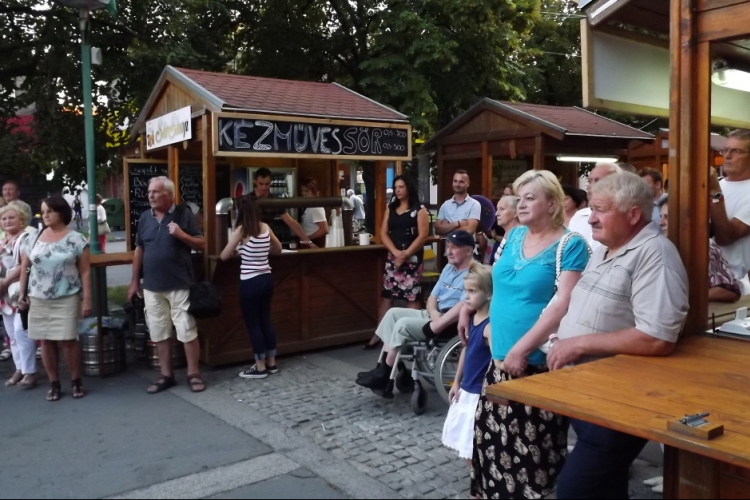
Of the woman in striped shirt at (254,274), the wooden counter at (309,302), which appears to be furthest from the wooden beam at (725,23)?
the wooden counter at (309,302)

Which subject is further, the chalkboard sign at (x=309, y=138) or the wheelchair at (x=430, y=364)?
the chalkboard sign at (x=309, y=138)

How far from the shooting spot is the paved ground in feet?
12.8

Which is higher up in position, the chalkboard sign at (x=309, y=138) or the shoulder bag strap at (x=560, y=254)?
the chalkboard sign at (x=309, y=138)

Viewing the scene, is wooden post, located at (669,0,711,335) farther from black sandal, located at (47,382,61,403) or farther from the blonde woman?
the blonde woman

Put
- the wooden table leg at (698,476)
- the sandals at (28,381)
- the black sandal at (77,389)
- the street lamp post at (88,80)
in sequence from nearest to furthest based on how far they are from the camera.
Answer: the wooden table leg at (698,476), the black sandal at (77,389), the sandals at (28,381), the street lamp post at (88,80)

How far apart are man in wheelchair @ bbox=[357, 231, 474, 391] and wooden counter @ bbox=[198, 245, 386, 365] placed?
1823 millimetres

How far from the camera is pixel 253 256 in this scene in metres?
6.07

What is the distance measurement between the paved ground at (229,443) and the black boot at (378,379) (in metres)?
0.18

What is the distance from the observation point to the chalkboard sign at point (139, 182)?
820cm

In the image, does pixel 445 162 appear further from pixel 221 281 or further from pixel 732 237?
pixel 732 237

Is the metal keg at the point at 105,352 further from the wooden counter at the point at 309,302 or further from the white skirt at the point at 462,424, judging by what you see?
the white skirt at the point at 462,424

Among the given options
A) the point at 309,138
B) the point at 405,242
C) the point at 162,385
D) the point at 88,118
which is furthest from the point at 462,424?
the point at 88,118

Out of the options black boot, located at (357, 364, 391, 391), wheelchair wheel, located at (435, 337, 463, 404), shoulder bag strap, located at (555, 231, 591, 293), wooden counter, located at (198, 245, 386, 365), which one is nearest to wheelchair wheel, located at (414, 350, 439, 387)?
wheelchair wheel, located at (435, 337, 463, 404)

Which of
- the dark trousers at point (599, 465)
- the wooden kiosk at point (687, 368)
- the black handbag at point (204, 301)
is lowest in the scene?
the dark trousers at point (599, 465)
